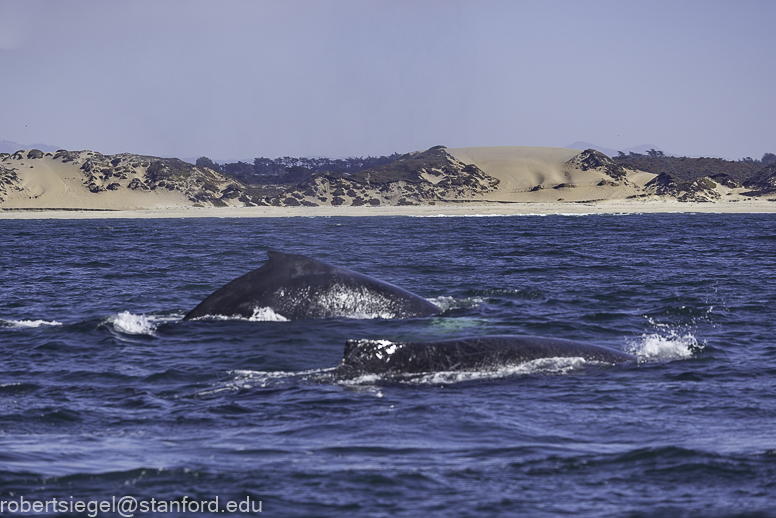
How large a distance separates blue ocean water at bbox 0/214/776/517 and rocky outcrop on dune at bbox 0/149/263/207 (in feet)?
297

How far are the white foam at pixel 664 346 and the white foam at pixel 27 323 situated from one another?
1133cm

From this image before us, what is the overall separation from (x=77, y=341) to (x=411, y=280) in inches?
433

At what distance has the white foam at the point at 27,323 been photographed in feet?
53.9

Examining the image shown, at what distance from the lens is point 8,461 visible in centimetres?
798

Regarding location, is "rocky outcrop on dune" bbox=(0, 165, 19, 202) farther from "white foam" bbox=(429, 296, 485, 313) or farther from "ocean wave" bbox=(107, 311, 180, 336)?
"white foam" bbox=(429, 296, 485, 313)

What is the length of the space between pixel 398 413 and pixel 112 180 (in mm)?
111440

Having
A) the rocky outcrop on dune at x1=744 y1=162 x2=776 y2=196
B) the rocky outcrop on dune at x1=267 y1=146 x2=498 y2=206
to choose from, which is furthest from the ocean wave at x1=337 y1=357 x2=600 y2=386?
the rocky outcrop on dune at x1=744 y1=162 x2=776 y2=196

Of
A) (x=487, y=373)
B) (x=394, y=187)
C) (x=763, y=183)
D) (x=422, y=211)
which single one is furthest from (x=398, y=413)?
(x=763, y=183)

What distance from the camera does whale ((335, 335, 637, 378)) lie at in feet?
35.6

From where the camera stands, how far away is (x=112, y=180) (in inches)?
4451

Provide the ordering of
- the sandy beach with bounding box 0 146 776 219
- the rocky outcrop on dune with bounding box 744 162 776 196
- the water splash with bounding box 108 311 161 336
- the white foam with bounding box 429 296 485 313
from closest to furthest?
1. the water splash with bounding box 108 311 161 336
2. the white foam with bounding box 429 296 485 313
3. the sandy beach with bounding box 0 146 776 219
4. the rocky outcrop on dune with bounding box 744 162 776 196

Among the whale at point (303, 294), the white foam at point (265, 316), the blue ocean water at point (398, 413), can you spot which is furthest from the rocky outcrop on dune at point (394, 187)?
the white foam at point (265, 316)

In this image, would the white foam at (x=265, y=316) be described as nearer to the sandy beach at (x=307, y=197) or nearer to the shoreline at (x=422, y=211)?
the shoreline at (x=422, y=211)

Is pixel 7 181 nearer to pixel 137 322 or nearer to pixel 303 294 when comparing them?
pixel 137 322
